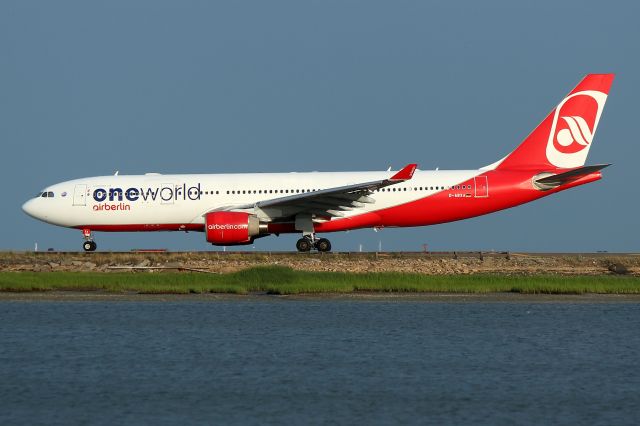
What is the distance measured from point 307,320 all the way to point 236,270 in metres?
11.2

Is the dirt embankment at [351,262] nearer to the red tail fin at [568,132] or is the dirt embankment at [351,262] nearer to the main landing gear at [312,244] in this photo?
the main landing gear at [312,244]

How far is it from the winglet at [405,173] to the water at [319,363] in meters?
8.65

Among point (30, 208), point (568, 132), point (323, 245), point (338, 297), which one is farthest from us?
point (30, 208)

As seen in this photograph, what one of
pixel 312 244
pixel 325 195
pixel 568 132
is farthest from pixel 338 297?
pixel 568 132

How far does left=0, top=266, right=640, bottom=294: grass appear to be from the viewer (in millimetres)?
35062

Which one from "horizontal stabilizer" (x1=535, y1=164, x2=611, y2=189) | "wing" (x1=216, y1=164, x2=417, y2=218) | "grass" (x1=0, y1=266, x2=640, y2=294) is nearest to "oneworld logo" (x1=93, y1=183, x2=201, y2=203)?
"wing" (x1=216, y1=164, x2=417, y2=218)

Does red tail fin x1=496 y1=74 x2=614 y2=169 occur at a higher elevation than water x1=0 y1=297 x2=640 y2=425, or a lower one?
higher

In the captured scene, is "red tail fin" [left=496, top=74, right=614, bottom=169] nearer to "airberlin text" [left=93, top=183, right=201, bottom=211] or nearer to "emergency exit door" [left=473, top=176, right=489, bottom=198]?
"emergency exit door" [left=473, top=176, right=489, bottom=198]

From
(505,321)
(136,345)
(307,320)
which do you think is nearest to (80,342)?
(136,345)

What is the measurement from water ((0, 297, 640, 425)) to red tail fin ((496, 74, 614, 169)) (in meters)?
12.7

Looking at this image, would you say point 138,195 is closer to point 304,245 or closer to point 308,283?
point 304,245

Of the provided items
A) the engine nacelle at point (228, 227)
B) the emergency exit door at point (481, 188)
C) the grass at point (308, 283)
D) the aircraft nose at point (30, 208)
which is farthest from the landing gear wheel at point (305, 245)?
the aircraft nose at point (30, 208)

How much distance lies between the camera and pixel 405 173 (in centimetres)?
3997

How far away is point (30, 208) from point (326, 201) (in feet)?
44.9
